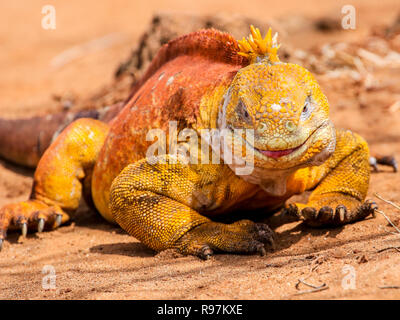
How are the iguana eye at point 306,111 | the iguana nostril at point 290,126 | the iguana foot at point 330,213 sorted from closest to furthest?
1. the iguana nostril at point 290,126
2. the iguana eye at point 306,111
3. the iguana foot at point 330,213

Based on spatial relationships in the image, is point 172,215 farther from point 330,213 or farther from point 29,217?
point 29,217

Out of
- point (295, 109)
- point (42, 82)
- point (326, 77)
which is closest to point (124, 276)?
point (295, 109)

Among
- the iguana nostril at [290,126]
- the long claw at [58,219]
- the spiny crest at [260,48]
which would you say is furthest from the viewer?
the long claw at [58,219]

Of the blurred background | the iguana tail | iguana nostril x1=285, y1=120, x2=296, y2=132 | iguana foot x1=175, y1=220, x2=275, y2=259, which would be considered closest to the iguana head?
iguana nostril x1=285, y1=120, x2=296, y2=132

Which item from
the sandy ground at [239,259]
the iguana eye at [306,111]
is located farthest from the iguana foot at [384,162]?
the iguana eye at [306,111]

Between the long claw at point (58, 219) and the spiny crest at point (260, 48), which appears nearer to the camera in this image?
the spiny crest at point (260, 48)

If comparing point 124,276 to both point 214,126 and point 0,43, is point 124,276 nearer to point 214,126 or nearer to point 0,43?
point 214,126

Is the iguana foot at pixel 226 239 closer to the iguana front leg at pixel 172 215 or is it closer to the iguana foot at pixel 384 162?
the iguana front leg at pixel 172 215

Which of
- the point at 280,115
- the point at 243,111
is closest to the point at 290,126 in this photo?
the point at 280,115
